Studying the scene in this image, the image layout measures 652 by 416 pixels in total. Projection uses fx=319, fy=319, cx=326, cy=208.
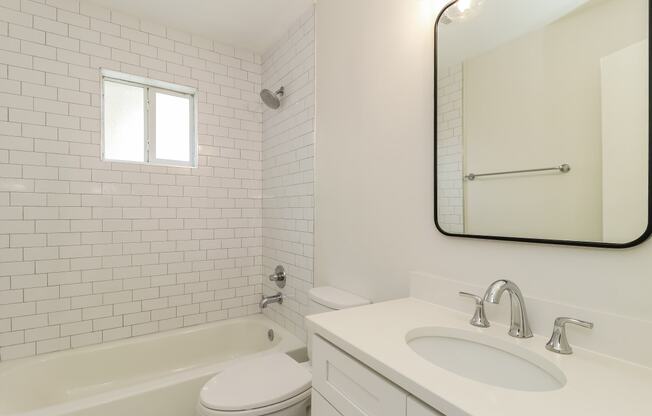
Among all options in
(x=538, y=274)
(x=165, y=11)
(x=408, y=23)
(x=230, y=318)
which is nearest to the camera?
(x=538, y=274)

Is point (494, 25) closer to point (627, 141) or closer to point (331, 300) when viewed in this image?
point (627, 141)

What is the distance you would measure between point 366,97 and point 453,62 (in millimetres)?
491

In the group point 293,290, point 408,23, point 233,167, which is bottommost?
point 293,290

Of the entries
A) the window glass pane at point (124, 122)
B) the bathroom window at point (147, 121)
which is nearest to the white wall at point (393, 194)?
the bathroom window at point (147, 121)

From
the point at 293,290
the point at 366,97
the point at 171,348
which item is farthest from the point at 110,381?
the point at 366,97

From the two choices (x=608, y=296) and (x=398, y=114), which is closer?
(x=608, y=296)

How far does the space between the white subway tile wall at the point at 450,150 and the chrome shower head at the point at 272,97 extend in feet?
4.45

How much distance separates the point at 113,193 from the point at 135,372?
1.20 metres

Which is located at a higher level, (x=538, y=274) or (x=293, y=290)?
(x=538, y=274)

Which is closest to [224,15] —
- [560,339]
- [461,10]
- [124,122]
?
[124,122]

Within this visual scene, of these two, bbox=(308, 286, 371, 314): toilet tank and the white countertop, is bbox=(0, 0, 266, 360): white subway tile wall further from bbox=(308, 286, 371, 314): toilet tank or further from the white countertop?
the white countertop

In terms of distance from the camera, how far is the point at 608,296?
0.80 meters

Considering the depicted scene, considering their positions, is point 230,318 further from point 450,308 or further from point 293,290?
point 450,308

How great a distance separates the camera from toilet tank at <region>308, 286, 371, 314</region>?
154 centimetres
